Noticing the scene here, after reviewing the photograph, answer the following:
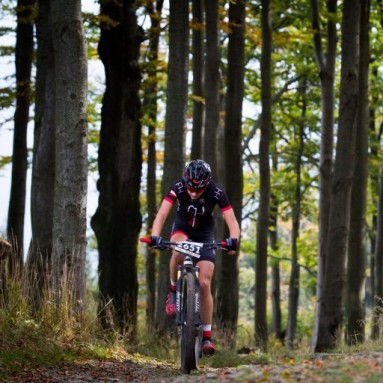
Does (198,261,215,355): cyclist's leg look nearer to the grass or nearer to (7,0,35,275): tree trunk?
the grass

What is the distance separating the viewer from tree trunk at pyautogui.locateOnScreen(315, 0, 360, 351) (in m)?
19.5

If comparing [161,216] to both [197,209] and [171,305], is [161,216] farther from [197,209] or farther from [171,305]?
[171,305]

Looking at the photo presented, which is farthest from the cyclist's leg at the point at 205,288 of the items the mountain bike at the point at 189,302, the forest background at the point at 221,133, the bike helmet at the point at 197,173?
the forest background at the point at 221,133

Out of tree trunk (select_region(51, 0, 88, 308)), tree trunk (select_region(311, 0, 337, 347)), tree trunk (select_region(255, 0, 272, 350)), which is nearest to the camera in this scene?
tree trunk (select_region(51, 0, 88, 308))

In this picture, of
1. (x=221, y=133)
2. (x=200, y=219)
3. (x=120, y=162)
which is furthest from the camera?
(x=221, y=133)

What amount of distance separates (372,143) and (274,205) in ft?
21.1

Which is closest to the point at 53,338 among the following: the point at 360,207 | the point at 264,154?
the point at 360,207

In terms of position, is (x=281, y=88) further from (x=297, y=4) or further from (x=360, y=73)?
(x=360, y=73)

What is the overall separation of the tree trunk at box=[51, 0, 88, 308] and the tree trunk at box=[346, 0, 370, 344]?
10.8 metres

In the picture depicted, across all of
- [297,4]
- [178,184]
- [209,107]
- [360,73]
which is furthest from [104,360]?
[297,4]

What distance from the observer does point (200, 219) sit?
37.3 feet

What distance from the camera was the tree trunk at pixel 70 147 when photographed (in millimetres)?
13133

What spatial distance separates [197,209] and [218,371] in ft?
6.98

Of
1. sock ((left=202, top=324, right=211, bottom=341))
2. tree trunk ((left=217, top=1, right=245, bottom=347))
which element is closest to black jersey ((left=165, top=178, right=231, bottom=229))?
sock ((left=202, top=324, right=211, bottom=341))
